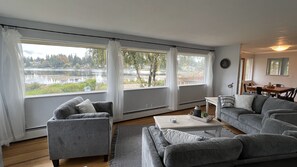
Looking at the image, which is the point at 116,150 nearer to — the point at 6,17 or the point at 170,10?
the point at 170,10

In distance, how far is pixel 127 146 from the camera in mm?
2848

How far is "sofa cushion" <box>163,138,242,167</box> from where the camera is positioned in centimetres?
117

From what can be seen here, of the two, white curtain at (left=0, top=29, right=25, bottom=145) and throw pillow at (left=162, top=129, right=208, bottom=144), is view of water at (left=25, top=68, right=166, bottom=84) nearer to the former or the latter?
white curtain at (left=0, top=29, right=25, bottom=145)

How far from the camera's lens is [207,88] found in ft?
19.8

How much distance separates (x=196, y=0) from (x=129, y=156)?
2.49 m

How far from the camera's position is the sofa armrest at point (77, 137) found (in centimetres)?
218

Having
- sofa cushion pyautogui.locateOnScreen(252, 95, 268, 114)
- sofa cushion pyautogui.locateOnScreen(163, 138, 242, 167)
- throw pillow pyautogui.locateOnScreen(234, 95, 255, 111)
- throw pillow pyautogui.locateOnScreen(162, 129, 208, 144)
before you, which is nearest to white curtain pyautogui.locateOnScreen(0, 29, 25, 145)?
throw pillow pyautogui.locateOnScreen(162, 129, 208, 144)

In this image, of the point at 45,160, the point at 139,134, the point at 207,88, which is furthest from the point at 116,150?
the point at 207,88

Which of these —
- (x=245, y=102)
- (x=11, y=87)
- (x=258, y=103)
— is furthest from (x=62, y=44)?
(x=258, y=103)

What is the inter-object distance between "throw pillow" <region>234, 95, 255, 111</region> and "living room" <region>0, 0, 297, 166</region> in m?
1.55

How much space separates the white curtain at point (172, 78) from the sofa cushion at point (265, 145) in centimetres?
356

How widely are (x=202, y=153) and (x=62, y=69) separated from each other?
3.38 meters

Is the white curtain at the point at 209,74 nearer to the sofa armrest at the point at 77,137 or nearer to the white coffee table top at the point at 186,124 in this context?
the white coffee table top at the point at 186,124

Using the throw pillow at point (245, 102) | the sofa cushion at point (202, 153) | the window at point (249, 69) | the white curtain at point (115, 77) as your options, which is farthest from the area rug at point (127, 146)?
the window at point (249, 69)
